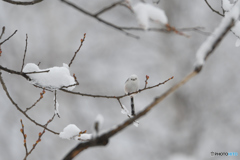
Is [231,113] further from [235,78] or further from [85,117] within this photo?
[85,117]

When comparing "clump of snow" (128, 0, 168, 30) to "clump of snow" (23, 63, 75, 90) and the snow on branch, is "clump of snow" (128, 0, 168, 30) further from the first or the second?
"clump of snow" (23, 63, 75, 90)

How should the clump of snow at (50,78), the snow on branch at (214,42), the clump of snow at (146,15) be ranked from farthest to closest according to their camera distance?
the clump of snow at (50,78), the clump of snow at (146,15), the snow on branch at (214,42)

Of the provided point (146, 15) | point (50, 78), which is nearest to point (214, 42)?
point (146, 15)

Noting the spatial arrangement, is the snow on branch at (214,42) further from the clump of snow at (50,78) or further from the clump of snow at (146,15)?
the clump of snow at (50,78)

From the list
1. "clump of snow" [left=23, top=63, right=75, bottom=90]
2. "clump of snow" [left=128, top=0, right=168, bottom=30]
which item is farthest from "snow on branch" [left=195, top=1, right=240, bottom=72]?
"clump of snow" [left=23, top=63, right=75, bottom=90]

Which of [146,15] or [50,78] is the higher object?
[50,78]

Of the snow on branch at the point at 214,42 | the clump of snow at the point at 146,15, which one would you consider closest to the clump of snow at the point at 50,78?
the clump of snow at the point at 146,15

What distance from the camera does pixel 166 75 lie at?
5082mm

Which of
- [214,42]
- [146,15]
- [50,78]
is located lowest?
[214,42]

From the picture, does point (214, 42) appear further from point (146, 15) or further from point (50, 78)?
point (50, 78)

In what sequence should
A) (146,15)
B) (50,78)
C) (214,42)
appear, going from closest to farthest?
(214,42), (146,15), (50,78)

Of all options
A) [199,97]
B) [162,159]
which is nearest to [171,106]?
[199,97]

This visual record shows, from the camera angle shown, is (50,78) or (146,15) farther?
(50,78)

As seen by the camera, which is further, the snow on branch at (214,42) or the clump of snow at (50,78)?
the clump of snow at (50,78)
